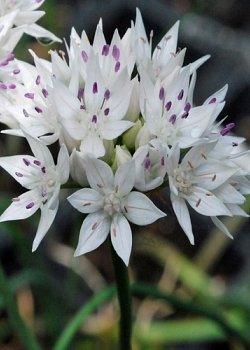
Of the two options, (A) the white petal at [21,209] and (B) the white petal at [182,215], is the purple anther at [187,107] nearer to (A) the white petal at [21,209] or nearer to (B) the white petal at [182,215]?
(B) the white petal at [182,215]

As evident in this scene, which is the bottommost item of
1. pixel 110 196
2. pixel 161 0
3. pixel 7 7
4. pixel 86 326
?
pixel 86 326

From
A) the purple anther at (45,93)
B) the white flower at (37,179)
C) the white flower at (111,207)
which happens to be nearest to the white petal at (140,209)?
the white flower at (111,207)

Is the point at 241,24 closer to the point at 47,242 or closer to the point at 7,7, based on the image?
the point at 47,242

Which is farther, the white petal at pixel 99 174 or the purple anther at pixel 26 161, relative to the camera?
the purple anther at pixel 26 161

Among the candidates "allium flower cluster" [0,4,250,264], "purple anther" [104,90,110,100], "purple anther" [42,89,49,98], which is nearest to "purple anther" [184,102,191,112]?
"allium flower cluster" [0,4,250,264]

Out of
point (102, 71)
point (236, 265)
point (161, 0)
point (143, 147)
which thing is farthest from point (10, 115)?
point (161, 0)

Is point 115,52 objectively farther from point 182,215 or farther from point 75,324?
point 75,324

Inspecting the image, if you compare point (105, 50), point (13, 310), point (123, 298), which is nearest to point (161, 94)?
point (105, 50)
